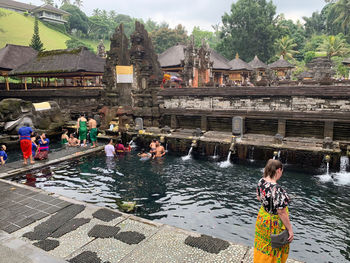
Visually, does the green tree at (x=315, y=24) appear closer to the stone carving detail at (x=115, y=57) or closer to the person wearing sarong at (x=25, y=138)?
the stone carving detail at (x=115, y=57)

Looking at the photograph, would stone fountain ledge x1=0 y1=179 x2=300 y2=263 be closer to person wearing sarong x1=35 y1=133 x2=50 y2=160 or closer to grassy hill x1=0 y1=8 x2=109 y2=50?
person wearing sarong x1=35 y1=133 x2=50 y2=160

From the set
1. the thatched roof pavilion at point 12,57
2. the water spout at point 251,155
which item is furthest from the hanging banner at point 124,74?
the thatched roof pavilion at point 12,57

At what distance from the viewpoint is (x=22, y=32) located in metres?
69.2

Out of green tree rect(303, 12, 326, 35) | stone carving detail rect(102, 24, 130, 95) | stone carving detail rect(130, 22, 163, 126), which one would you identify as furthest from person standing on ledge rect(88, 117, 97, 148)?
green tree rect(303, 12, 326, 35)

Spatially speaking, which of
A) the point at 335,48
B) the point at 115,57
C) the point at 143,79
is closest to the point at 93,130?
the point at 143,79

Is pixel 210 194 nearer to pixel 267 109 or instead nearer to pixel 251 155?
pixel 251 155

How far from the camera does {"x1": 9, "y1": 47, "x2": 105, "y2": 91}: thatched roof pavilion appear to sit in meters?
26.1

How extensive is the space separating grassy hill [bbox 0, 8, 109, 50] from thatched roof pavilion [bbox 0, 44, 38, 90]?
36726mm

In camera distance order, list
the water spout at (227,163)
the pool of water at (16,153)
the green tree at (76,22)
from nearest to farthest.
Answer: the water spout at (227,163), the pool of water at (16,153), the green tree at (76,22)

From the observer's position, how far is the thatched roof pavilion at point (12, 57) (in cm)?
2930

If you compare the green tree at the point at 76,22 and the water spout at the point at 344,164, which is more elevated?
the green tree at the point at 76,22

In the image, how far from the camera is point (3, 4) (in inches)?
3275

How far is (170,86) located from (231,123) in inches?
275

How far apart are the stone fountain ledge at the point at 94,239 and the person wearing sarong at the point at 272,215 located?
1221 mm
